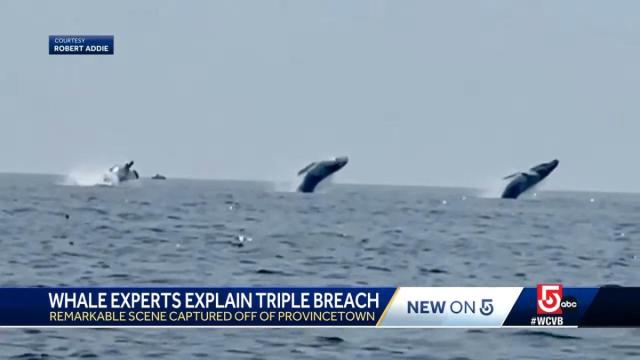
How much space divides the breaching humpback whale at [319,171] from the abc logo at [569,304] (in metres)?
124

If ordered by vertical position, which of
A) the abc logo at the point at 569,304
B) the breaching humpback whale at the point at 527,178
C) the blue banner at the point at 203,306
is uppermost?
the breaching humpback whale at the point at 527,178

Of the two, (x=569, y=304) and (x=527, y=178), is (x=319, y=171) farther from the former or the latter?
(x=569, y=304)

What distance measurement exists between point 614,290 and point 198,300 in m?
5.99

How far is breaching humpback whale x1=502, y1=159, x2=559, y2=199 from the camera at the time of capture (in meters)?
139

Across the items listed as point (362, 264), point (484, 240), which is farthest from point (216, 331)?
point (484, 240)

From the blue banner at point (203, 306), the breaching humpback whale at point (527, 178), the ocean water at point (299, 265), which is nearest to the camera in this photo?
the blue banner at point (203, 306)

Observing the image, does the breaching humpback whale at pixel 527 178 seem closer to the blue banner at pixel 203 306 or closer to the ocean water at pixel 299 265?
the ocean water at pixel 299 265

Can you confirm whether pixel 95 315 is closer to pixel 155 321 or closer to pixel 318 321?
pixel 155 321

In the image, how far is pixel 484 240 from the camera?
56688mm

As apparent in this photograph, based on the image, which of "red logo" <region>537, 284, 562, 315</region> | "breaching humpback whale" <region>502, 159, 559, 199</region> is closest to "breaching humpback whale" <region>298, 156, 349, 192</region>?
"breaching humpback whale" <region>502, 159, 559, 199</region>

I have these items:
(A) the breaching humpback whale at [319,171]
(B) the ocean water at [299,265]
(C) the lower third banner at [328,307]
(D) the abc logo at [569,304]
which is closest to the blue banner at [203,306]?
(C) the lower third banner at [328,307]

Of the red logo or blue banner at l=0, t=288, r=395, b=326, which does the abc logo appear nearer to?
the red logo

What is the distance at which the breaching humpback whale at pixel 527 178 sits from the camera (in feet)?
456

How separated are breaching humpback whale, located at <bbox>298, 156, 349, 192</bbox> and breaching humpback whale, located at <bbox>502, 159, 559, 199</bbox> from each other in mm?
23932
